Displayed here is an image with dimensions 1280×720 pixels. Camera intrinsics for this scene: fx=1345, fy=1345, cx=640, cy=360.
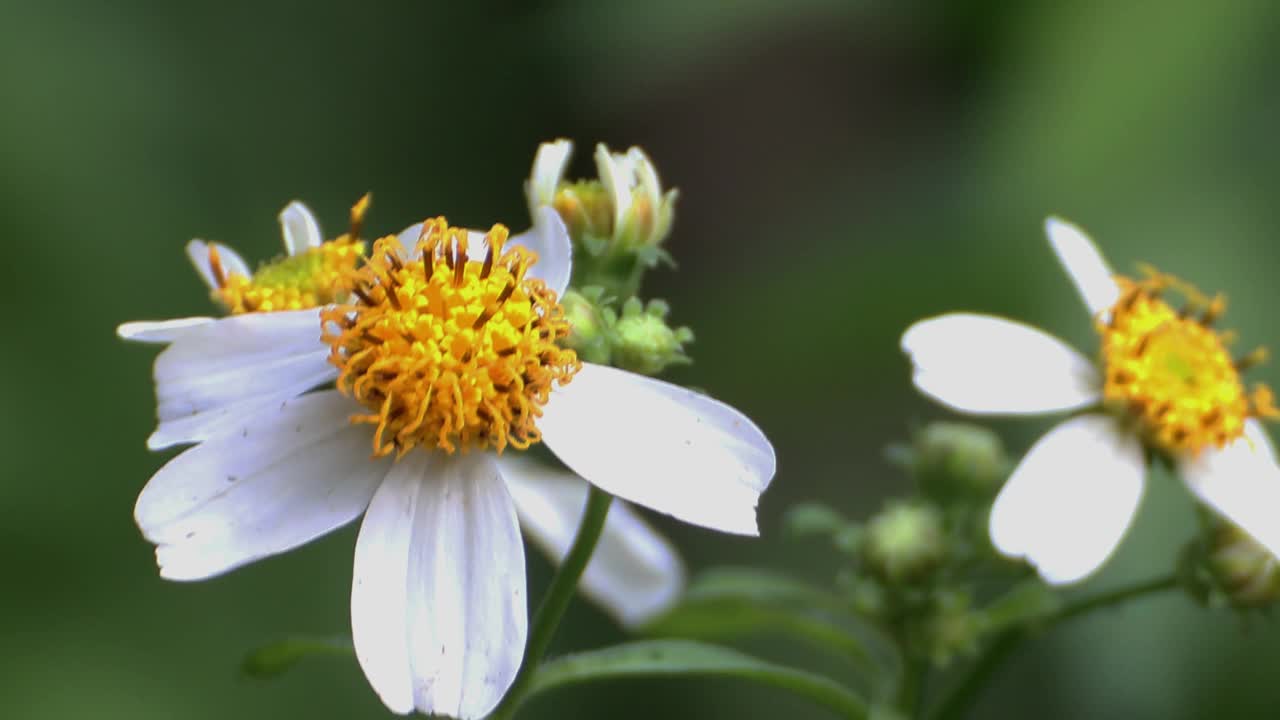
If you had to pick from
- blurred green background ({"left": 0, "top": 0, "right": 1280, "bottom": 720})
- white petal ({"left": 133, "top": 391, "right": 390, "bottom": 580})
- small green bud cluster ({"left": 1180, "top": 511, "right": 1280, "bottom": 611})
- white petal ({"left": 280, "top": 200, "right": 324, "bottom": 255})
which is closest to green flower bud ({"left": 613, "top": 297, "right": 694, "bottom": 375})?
white petal ({"left": 133, "top": 391, "right": 390, "bottom": 580})

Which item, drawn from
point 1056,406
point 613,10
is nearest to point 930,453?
point 1056,406

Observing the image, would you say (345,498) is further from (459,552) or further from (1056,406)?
(1056,406)

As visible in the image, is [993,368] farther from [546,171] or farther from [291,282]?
[291,282]

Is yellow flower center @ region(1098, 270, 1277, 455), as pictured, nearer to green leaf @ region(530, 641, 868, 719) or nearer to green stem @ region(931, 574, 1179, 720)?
green stem @ region(931, 574, 1179, 720)

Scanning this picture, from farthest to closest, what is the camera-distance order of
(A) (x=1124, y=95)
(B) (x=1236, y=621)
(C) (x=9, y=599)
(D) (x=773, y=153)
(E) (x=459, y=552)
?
(D) (x=773, y=153) → (A) (x=1124, y=95) → (B) (x=1236, y=621) → (C) (x=9, y=599) → (E) (x=459, y=552)

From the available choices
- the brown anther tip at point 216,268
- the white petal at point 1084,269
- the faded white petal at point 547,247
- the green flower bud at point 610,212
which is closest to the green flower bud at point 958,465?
the white petal at point 1084,269

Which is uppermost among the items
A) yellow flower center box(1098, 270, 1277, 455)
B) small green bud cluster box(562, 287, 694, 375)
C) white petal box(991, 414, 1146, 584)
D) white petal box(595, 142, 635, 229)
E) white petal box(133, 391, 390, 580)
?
white petal box(595, 142, 635, 229)

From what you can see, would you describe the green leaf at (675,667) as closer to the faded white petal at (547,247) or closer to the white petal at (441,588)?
the white petal at (441,588)

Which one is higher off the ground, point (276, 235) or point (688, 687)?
point (276, 235)
